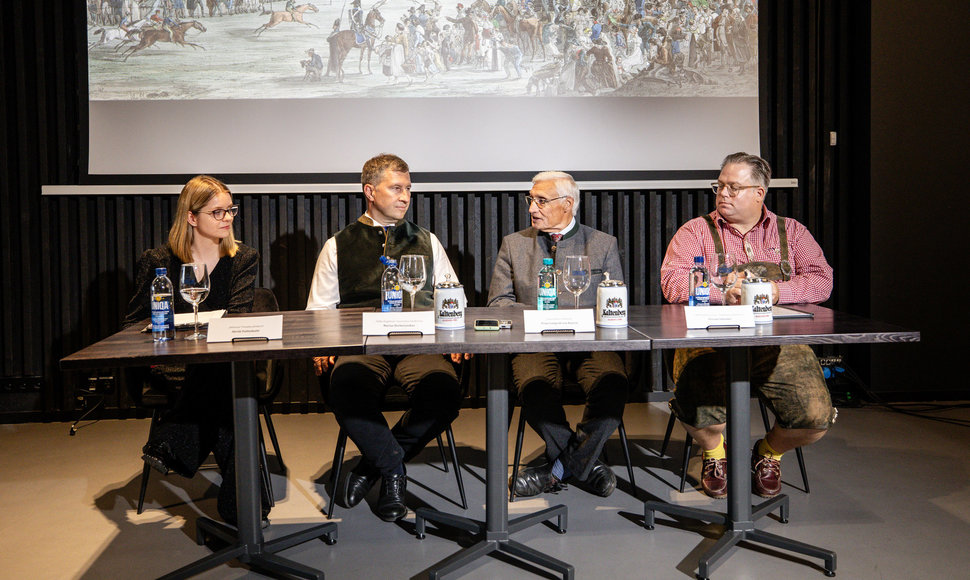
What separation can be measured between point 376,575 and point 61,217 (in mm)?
3188

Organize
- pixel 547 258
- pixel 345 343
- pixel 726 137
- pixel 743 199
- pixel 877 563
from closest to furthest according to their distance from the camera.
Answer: pixel 345 343 → pixel 877 563 → pixel 743 199 → pixel 547 258 → pixel 726 137

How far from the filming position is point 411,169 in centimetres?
456

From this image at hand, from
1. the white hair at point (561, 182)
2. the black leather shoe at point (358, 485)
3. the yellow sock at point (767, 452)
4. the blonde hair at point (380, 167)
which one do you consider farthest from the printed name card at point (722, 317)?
the blonde hair at point (380, 167)

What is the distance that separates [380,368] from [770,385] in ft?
4.96

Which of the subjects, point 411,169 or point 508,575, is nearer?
point 508,575

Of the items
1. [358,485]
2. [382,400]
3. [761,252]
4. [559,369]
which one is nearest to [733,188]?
[761,252]

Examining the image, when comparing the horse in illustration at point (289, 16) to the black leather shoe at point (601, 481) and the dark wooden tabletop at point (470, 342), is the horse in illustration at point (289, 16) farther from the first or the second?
the black leather shoe at point (601, 481)

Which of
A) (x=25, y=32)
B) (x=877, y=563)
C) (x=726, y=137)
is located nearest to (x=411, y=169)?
(x=726, y=137)

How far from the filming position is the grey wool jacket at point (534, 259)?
3432 mm

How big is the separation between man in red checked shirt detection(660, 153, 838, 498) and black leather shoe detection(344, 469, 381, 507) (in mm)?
1276

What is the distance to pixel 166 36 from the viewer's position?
4402mm

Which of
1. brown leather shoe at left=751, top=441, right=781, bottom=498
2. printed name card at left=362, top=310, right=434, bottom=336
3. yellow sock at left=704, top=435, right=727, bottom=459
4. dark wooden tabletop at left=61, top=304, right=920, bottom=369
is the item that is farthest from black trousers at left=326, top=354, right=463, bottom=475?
brown leather shoe at left=751, top=441, right=781, bottom=498

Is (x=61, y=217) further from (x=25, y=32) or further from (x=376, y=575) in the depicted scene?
A: (x=376, y=575)

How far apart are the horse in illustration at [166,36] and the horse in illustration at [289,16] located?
1.18 feet
